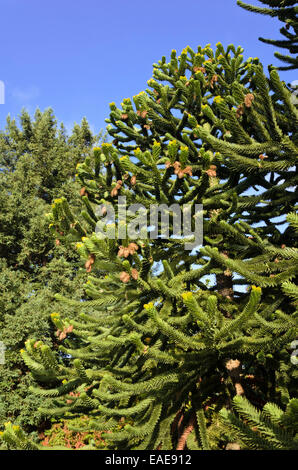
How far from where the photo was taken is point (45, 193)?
19.4m

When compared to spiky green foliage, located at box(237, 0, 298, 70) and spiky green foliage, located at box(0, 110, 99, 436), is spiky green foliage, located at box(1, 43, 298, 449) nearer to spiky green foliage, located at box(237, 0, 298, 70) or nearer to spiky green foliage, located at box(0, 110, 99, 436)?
spiky green foliage, located at box(237, 0, 298, 70)

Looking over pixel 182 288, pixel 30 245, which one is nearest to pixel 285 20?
pixel 182 288

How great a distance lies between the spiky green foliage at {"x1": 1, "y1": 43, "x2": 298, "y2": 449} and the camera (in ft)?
10.7

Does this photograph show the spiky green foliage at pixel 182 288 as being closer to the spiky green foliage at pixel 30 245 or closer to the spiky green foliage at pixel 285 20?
the spiky green foliage at pixel 285 20

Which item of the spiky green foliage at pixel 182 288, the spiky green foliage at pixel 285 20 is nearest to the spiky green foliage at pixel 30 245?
the spiky green foliage at pixel 182 288

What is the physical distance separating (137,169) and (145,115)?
5.31 ft

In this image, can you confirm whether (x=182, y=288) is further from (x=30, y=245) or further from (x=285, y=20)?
(x=30, y=245)

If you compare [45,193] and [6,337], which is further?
[45,193]

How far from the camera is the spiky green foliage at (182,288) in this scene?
326 centimetres

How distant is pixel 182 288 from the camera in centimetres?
443

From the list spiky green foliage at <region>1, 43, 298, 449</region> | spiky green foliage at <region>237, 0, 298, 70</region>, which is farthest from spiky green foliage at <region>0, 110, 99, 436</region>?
spiky green foliage at <region>237, 0, 298, 70</region>

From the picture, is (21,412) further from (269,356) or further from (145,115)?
(145,115)

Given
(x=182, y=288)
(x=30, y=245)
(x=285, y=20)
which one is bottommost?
(x=182, y=288)
